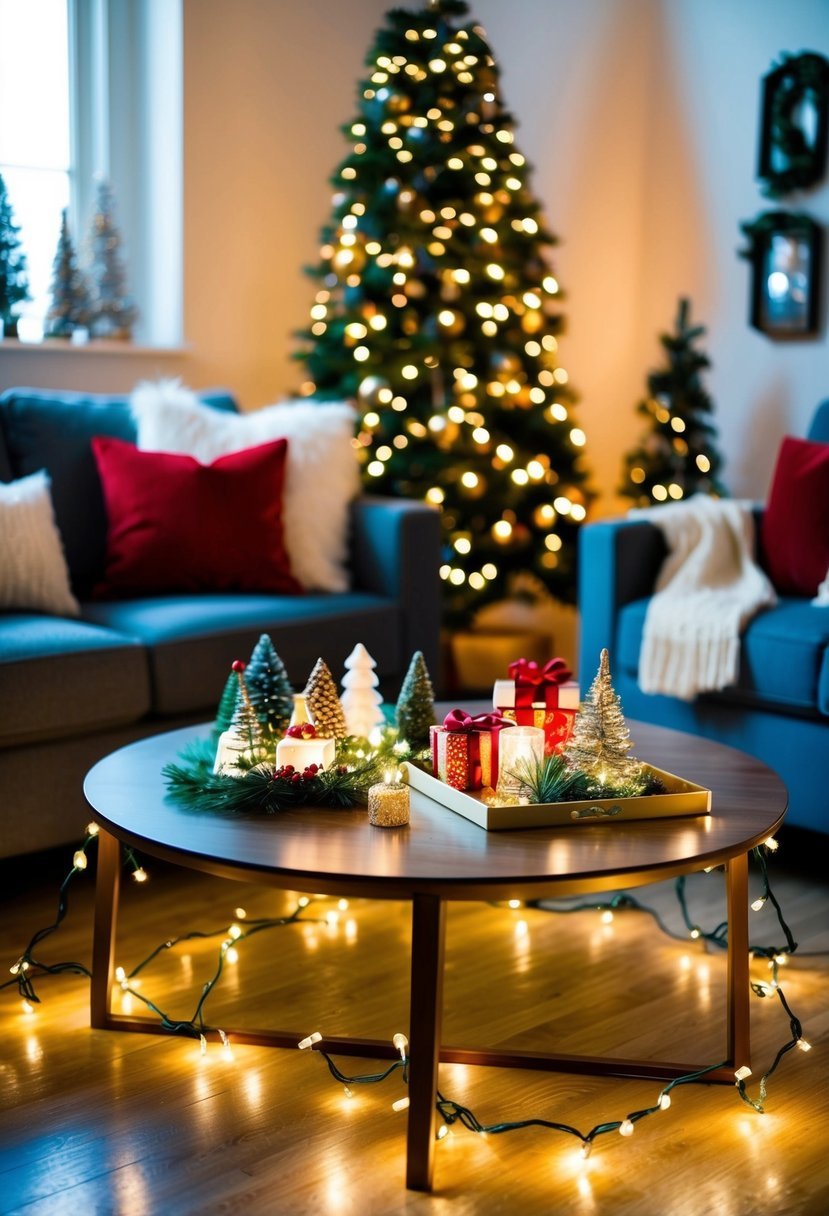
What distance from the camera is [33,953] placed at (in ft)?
7.25

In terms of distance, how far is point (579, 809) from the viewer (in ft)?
5.56

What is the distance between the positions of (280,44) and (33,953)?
9.73 feet

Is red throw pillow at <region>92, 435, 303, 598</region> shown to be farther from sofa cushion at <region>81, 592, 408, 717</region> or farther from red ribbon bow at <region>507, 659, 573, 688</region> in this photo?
red ribbon bow at <region>507, 659, 573, 688</region>

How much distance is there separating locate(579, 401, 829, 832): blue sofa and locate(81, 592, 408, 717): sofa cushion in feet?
→ 1.58

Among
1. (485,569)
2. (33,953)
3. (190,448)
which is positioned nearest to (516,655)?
(485,569)

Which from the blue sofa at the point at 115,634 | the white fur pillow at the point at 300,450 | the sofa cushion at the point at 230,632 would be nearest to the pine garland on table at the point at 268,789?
the blue sofa at the point at 115,634

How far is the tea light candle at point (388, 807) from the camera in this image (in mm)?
1693

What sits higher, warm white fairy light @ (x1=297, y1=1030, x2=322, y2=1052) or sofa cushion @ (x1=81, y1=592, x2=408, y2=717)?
sofa cushion @ (x1=81, y1=592, x2=408, y2=717)

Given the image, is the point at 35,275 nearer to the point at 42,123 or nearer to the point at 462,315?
the point at 42,123

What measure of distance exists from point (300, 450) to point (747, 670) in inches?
45.3

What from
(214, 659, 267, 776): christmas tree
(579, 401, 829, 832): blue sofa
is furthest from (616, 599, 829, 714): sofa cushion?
(214, 659, 267, 776): christmas tree

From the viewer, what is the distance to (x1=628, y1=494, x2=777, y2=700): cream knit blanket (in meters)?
2.71

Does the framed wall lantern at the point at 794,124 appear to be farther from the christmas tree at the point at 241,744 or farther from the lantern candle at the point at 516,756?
the christmas tree at the point at 241,744

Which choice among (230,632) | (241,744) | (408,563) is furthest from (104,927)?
(408,563)
